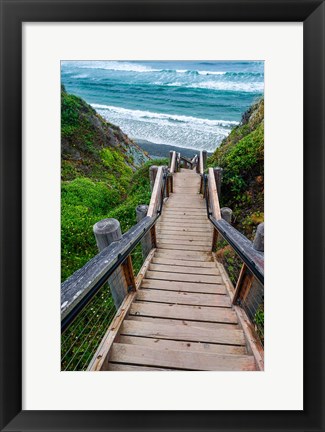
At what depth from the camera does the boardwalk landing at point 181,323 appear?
1.34 m

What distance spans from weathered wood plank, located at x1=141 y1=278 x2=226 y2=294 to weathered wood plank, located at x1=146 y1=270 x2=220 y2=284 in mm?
84

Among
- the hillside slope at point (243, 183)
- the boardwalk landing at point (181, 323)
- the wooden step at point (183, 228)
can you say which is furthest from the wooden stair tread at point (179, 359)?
the hillside slope at point (243, 183)

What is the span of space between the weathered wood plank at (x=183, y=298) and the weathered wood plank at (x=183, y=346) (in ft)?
1.47

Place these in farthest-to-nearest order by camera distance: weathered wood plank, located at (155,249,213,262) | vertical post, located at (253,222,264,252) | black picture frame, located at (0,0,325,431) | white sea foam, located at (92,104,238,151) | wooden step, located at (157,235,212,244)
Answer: white sea foam, located at (92,104,238,151) → wooden step, located at (157,235,212,244) → weathered wood plank, located at (155,249,213,262) → vertical post, located at (253,222,264,252) → black picture frame, located at (0,0,325,431)

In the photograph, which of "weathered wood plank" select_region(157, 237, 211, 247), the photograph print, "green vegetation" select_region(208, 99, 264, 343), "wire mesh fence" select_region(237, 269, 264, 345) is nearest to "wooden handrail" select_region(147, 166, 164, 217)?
the photograph print

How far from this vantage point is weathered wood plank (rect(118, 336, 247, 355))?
57.9 inches

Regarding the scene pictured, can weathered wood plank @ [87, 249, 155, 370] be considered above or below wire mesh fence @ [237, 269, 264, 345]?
below

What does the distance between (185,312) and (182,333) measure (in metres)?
0.29

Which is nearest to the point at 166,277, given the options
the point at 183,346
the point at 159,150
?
the point at 183,346

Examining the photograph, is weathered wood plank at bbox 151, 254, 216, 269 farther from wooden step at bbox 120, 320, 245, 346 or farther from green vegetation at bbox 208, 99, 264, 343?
wooden step at bbox 120, 320, 245, 346

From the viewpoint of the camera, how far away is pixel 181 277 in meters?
2.49
